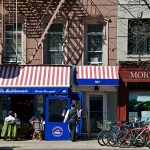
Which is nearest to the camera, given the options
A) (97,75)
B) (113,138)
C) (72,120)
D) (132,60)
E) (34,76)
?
(113,138)

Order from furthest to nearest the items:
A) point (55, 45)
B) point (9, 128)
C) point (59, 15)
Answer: point (55, 45) < point (59, 15) < point (9, 128)

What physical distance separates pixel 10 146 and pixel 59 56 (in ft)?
21.3

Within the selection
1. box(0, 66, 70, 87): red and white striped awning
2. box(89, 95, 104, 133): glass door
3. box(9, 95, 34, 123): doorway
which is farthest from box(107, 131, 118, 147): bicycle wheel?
box(9, 95, 34, 123): doorway

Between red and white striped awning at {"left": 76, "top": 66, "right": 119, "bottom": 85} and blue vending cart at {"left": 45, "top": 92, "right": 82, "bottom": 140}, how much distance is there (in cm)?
114

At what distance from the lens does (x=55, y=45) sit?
26547 millimetres

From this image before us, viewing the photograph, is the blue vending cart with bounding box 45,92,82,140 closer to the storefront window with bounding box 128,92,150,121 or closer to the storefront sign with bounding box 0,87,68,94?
the storefront sign with bounding box 0,87,68,94

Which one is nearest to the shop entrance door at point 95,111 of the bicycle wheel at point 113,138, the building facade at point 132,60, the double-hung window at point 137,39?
the building facade at point 132,60

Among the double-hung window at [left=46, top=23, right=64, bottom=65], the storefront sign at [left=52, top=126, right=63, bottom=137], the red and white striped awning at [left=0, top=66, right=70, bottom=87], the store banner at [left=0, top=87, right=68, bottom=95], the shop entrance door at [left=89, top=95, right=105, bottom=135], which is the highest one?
the double-hung window at [left=46, top=23, right=64, bottom=65]

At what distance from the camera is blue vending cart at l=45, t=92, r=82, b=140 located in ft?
79.7

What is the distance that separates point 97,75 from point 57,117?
113 inches

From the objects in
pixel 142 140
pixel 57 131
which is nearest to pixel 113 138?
pixel 142 140

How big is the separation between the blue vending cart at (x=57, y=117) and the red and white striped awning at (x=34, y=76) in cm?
71

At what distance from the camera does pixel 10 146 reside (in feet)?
71.2

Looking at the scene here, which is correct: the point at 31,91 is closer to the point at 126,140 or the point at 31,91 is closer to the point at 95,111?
the point at 95,111
